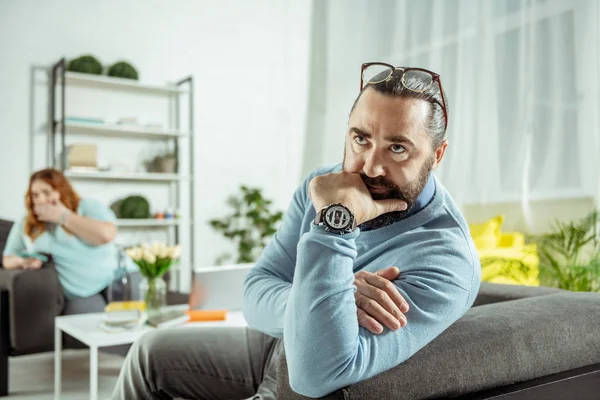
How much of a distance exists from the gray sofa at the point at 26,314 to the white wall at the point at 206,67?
192cm

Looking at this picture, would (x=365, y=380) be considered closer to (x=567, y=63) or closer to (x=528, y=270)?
(x=528, y=270)

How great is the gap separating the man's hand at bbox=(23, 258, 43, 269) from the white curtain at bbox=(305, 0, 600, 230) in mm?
2234

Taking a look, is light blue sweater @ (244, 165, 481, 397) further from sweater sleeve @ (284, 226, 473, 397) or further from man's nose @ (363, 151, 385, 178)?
man's nose @ (363, 151, 385, 178)

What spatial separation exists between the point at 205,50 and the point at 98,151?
4.74 ft

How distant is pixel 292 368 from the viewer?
34.4 inches

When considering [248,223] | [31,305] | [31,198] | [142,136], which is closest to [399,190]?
[31,305]

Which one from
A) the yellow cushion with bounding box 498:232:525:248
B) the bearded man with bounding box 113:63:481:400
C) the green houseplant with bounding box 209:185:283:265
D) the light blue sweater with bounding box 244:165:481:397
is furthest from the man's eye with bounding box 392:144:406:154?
the green houseplant with bounding box 209:185:283:265

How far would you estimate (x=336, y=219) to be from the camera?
93 centimetres

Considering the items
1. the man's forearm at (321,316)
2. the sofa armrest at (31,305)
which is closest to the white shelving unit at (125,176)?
the sofa armrest at (31,305)

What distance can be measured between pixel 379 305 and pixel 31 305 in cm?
237

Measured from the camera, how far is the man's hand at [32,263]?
3.04 meters

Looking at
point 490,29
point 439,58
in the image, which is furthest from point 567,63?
point 439,58

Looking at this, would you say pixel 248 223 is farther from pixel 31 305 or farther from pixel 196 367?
pixel 196 367

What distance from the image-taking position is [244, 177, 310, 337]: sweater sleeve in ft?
3.99
